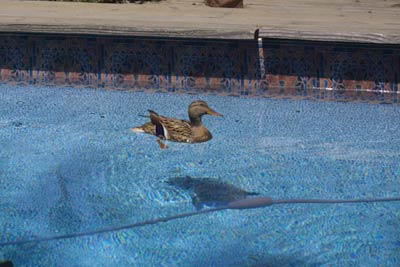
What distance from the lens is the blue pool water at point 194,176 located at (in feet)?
11.2

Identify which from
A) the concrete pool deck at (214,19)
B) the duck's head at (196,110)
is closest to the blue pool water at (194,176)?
the duck's head at (196,110)

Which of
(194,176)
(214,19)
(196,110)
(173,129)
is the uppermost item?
(214,19)

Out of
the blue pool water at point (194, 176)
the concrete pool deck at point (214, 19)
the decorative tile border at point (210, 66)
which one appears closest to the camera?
the blue pool water at point (194, 176)

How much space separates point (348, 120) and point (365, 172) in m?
0.99

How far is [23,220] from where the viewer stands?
372 centimetres

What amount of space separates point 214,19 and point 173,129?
2.29m

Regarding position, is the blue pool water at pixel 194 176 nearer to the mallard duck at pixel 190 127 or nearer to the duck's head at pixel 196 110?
the mallard duck at pixel 190 127

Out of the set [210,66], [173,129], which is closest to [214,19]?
[210,66]

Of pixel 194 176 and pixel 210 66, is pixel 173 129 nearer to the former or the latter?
pixel 194 176

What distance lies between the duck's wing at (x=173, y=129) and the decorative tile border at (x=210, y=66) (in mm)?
1704

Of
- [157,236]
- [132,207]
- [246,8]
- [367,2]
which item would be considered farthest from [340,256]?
[367,2]

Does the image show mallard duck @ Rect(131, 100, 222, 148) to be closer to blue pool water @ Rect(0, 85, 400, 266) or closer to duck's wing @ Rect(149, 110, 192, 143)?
duck's wing @ Rect(149, 110, 192, 143)

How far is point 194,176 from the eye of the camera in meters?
4.30

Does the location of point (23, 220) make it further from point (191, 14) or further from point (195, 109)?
point (191, 14)
